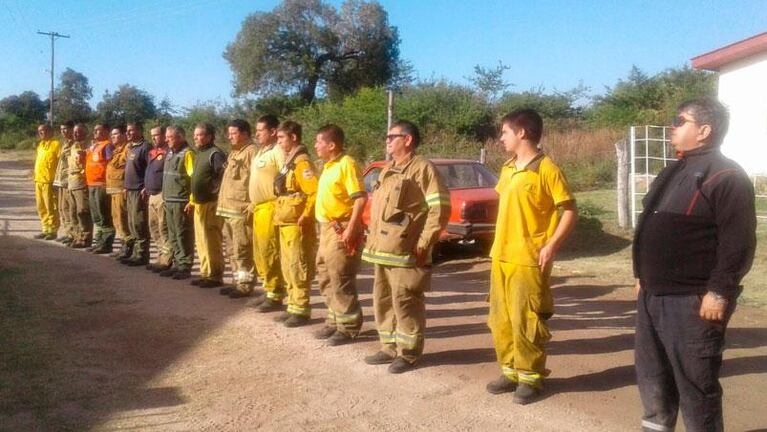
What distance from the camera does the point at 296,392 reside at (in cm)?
534

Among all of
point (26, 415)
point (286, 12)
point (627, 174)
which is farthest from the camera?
point (286, 12)

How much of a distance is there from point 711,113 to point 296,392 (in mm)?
3146

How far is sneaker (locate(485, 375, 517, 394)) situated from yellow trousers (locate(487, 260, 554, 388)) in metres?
0.05

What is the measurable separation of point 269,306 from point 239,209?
107 centimetres

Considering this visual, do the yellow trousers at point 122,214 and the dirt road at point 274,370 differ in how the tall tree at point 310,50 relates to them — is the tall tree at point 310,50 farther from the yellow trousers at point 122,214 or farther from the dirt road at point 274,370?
the dirt road at point 274,370

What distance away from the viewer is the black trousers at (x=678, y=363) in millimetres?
3758

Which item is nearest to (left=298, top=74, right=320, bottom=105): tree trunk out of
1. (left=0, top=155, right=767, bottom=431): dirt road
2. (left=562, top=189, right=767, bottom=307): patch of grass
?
(left=562, top=189, right=767, bottom=307): patch of grass

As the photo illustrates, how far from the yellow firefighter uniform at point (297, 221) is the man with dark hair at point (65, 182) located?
6.16 meters

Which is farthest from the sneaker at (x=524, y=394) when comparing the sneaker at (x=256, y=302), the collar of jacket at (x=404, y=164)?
the sneaker at (x=256, y=302)

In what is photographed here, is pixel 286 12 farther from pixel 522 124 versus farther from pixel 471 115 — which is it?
pixel 522 124

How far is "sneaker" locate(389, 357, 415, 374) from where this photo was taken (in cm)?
572

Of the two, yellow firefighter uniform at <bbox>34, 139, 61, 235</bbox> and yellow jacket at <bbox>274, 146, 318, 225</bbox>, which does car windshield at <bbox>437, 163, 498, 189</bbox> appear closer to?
yellow jacket at <bbox>274, 146, 318, 225</bbox>

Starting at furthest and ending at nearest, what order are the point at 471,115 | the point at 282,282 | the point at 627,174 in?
1. the point at 471,115
2. the point at 627,174
3. the point at 282,282

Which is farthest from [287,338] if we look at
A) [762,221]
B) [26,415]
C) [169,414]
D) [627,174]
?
[762,221]
